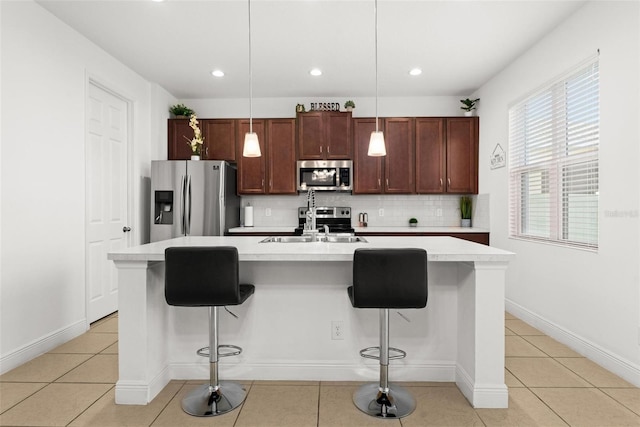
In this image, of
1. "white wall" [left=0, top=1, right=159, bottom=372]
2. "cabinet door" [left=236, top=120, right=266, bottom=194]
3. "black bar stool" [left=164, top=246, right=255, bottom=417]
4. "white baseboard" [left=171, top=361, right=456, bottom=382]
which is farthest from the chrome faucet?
"white wall" [left=0, top=1, right=159, bottom=372]

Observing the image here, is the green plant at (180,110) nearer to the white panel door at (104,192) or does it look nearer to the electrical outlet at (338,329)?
the white panel door at (104,192)

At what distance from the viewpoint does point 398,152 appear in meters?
4.77

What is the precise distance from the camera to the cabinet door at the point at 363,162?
4.77 meters

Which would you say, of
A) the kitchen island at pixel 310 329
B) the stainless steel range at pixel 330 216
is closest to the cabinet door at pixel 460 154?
the stainless steel range at pixel 330 216

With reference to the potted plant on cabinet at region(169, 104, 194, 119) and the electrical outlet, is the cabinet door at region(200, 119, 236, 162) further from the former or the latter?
the electrical outlet

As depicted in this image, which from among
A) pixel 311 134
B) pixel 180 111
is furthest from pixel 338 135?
pixel 180 111

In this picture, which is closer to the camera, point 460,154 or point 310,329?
point 310,329

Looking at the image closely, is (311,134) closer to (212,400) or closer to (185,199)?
(185,199)

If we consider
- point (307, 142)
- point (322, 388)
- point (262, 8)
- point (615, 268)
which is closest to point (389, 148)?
point (307, 142)

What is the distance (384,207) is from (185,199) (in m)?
2.63

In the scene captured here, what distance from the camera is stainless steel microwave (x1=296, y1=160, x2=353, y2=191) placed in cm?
474

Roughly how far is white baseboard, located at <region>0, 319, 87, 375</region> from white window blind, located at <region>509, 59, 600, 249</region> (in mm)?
4292

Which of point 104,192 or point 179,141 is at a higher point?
point 179,141

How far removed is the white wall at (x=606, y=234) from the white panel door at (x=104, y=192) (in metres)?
4.21
